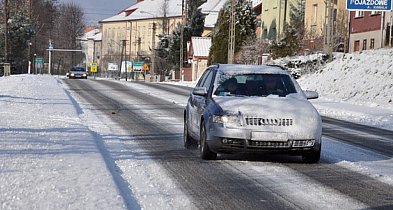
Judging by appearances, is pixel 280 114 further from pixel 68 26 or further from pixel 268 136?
pixel 68 26

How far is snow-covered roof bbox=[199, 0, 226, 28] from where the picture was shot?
118 metres

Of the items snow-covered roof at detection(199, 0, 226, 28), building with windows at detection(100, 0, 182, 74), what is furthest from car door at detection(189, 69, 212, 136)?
building with windows at detection(100, 0, 182, 74)

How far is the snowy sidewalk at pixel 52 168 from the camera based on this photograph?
7027mm

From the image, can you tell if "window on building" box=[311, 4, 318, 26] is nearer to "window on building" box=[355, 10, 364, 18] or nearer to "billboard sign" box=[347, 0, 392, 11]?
"window on building" box=[355, 10, 364, 18]

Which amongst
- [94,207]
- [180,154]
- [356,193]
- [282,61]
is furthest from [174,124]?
[282,61]

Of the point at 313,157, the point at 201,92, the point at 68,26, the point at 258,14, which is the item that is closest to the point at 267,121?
the point at 313,157

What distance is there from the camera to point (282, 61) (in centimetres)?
4531

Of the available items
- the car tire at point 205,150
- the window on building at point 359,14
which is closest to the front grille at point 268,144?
the car tire at point 205,150

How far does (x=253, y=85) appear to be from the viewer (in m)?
11.8

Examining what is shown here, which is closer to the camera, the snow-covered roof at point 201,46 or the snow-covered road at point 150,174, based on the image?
the snow-covered road at point 150,174

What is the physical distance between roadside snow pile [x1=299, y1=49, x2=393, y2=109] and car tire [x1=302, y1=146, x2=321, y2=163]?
1676 cm

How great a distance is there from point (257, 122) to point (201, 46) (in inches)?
2869

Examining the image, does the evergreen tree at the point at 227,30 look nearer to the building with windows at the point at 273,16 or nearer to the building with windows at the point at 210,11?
the building with windows at the point at 273,16

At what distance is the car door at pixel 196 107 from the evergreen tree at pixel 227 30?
51.8 metres
